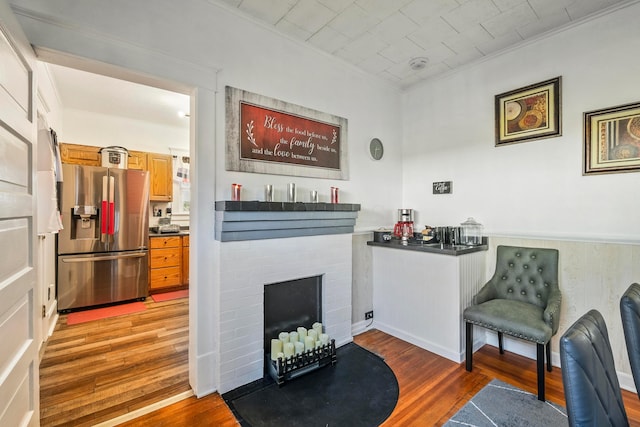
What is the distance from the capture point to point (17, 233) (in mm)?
1261

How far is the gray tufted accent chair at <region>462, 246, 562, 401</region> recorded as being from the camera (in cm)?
200

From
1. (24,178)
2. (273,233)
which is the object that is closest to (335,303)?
(273,233)

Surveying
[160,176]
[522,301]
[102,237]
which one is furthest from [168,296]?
[522,301]

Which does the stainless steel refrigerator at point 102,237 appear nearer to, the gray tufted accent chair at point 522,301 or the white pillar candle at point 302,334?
the white pillar candle at point 302,334

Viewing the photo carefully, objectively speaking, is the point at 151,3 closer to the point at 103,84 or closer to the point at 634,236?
the point at 103,84

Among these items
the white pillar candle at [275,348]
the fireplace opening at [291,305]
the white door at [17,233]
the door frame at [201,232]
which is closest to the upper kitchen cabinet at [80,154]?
the door frame at [201,232]

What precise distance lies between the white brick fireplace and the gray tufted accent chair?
1.29 metres

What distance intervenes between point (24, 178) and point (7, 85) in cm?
41

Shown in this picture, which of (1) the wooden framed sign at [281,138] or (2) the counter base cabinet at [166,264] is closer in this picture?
(1) the wooden framed sign at [281,138]

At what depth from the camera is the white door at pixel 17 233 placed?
1.12 metres

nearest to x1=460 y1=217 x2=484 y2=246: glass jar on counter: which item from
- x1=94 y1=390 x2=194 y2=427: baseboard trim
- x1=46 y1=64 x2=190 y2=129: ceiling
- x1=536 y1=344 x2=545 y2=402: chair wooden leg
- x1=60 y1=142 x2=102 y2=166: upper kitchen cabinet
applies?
x1=536 y1=344 x2=545 y2=402: chair wooden leg

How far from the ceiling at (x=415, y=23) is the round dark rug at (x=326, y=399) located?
2760 mm

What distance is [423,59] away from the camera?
2.82 metres

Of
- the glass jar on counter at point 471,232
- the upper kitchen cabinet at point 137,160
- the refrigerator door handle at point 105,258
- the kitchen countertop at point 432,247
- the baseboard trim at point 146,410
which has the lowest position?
the baseboard trim at point 146,410
